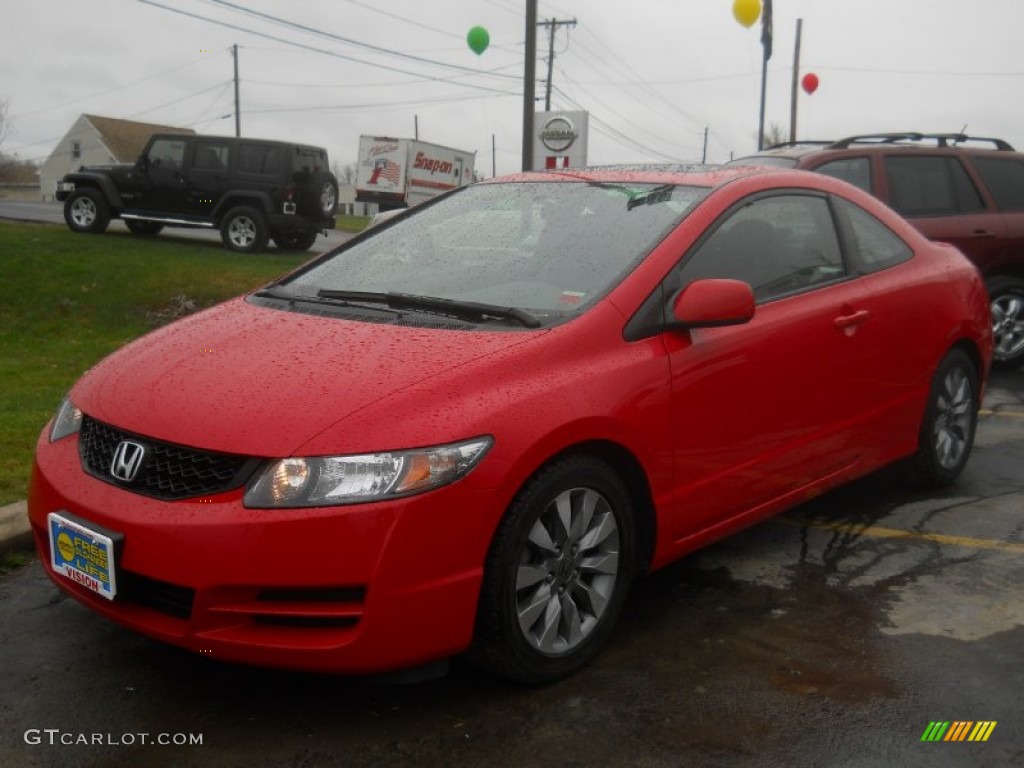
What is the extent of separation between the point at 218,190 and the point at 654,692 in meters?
16.6

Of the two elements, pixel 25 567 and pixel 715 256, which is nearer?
pixel 715 256

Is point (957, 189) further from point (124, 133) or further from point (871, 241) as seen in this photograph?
point (124, 133)

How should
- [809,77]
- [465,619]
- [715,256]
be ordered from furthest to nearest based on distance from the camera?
[809,77] → [715,256] → [465,619]

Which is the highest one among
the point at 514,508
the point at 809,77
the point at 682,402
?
the point at 809,77

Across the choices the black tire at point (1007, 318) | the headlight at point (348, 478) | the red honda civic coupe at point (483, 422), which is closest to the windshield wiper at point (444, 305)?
the red honda civic coupe at point (483, 422)

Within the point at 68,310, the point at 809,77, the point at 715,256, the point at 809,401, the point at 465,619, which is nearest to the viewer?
the point at 465,619

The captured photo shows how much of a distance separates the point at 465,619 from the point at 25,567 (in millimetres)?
2186

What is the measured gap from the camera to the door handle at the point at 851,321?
430 cm

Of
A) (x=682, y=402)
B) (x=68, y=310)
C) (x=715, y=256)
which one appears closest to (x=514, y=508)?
(x=682, y=402)

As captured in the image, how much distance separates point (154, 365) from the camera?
3.41m

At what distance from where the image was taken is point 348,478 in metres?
2.81

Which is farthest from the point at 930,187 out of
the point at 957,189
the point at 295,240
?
the point at 295,240

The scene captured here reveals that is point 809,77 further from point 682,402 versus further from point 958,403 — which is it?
point 682,402

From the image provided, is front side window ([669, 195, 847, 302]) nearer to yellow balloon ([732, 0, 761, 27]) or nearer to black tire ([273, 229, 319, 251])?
black tire ([273, 229, 319, 251])
